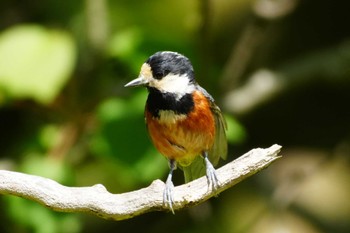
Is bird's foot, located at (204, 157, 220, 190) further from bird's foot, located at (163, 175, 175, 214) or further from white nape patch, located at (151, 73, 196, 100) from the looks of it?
white nape patch, located at (151, 73, 196, 100)

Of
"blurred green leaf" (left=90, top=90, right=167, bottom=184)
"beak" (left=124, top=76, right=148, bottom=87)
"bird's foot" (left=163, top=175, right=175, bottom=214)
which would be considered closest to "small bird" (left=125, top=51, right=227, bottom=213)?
"beak" (left=124, top=76, right=148, bottom=87)

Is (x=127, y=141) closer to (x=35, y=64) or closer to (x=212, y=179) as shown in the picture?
(x=35, y=64)

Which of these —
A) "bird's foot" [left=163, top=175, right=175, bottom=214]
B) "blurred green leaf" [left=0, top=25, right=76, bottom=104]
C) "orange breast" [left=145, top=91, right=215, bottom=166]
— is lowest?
"bird's foot" [left=163, top=175, right=175, bottom=214]

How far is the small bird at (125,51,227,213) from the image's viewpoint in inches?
126

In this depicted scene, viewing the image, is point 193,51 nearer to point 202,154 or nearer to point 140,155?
point 140,155

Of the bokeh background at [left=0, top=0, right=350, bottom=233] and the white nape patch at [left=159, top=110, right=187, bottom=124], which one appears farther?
the bokeh background at [left=0, top=0, right=350, bottom=233]

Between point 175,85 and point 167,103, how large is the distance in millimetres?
80

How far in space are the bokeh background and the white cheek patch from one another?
3.36ft

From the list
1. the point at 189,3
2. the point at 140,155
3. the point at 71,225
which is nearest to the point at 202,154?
the point at 140,155

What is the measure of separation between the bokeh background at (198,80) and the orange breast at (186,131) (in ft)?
3.16

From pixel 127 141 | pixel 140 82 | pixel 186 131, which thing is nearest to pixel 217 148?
pixel 186 131

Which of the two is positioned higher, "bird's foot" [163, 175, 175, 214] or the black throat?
the black throat

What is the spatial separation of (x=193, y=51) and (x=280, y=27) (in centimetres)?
167

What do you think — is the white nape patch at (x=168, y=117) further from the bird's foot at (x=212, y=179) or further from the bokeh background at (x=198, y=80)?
the bokeh background at (x=198, y=80)
